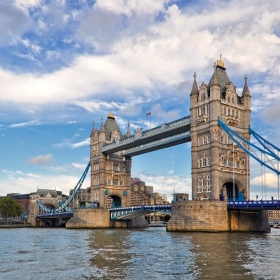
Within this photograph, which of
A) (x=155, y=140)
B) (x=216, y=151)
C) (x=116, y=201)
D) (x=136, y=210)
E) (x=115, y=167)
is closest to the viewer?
(x=216, y=151)

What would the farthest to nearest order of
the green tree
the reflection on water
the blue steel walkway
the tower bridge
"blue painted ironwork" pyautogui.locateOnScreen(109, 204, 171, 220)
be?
1. the green tree
2. "blue painted ironwork" pyautogui.locateOnScreen(109, 204, 171, 220)
3. the tower bridge
4. the blue steel walkway
5. the reflection on water

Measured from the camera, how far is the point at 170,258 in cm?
3178

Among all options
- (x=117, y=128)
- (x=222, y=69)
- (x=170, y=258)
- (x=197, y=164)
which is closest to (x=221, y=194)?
(x=197, y=164)

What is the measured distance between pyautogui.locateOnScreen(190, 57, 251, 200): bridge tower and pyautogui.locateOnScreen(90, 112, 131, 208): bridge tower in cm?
3502

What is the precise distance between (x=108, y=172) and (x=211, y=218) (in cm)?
4577

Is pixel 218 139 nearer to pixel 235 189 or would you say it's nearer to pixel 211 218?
pixel 235 189

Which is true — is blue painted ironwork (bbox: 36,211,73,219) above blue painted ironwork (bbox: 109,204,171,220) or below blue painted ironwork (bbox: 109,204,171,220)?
below

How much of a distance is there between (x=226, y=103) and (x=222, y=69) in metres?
8.09

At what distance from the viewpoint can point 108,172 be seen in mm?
104125

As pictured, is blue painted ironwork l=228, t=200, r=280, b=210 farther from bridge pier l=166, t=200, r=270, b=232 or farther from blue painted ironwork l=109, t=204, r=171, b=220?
blue painted ironwork l=109, t=204, r=171, b=220

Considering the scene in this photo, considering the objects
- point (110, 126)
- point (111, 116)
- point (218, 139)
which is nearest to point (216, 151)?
point (218, 139)

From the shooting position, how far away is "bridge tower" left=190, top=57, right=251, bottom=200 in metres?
70.2

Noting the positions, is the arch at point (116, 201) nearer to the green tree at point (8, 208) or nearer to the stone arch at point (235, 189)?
the green tree at point (8, 208)

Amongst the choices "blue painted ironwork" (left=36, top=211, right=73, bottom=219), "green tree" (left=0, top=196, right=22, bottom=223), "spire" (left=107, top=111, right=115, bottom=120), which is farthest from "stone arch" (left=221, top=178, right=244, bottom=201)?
"green tree" (left=0, top=196, right=22, bottom=223)
